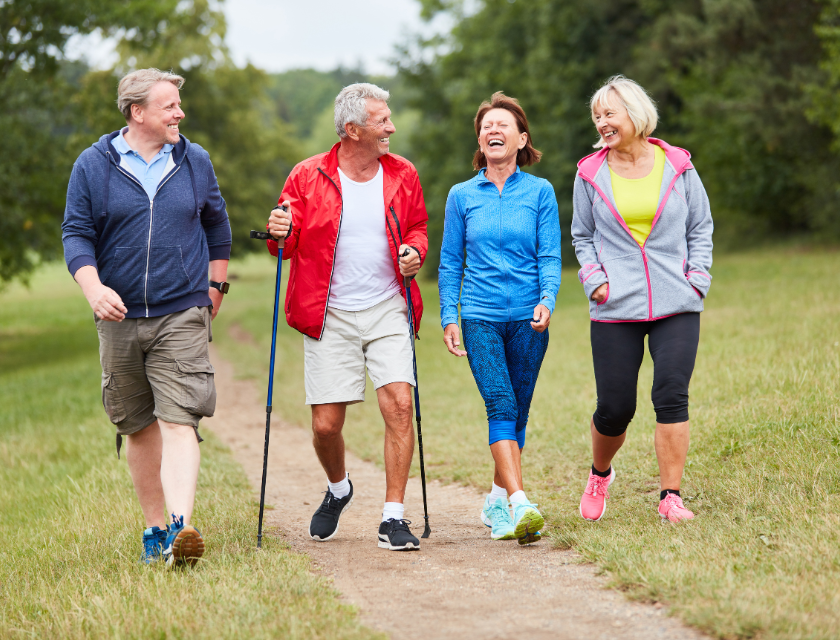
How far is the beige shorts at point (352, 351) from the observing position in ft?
16.3

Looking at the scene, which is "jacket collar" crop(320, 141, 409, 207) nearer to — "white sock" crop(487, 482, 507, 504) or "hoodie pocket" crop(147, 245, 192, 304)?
"hoodie pocket" crop(147, 245, 192, 304)

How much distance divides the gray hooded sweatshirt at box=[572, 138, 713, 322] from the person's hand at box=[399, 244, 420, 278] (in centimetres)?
93

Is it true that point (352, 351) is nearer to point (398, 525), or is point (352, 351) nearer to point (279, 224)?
point (279, 224)

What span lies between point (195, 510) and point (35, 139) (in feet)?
53.7

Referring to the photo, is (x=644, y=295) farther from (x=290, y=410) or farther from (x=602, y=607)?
(x=290, y=410)

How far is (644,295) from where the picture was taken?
15.5 feet

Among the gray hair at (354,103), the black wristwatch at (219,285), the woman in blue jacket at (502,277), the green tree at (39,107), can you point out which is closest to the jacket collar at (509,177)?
the woman in blue jacket at (502,277)

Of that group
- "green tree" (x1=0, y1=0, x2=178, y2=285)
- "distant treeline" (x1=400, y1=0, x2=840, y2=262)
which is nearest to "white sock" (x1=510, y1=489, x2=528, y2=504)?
"green tree" (x1=0, y1=0, x2=178, y2=285)

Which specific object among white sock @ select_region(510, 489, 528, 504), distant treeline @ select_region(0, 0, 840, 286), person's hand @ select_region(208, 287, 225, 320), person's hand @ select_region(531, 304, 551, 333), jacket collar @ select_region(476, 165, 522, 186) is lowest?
white sock @ select_region(510, 489, 528, 504)

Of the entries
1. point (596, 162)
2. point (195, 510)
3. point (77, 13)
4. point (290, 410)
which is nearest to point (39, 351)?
point (77, 13)

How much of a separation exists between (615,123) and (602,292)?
934 millimetres

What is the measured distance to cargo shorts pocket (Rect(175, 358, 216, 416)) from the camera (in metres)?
4.40

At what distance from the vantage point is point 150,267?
173 inches

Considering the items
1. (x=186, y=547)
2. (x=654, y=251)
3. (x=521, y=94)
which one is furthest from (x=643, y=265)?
(x=521, y=94)
